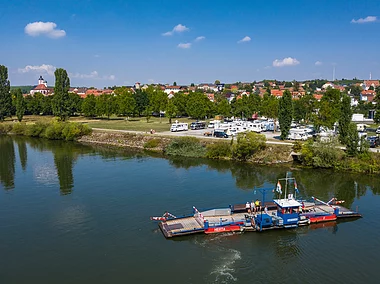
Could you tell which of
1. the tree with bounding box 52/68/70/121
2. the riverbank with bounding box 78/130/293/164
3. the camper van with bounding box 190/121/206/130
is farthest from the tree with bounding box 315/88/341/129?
the tree with bounding box 52/68/70/121

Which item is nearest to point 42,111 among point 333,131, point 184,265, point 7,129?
point 7,129

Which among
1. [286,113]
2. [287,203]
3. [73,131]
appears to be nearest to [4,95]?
[73,131]

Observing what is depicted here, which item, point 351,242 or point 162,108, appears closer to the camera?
point 351,242

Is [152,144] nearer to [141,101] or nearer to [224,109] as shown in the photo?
[224,109]

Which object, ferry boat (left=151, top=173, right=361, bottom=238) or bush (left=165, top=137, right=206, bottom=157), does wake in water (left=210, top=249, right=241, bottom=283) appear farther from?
bush (left=165, top=137, right=206, bottom=157)

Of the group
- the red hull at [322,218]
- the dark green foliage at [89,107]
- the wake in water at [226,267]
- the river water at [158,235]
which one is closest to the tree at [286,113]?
the river water at [158,235]

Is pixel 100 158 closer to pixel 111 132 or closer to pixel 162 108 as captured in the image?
pixel 111 132
